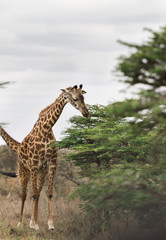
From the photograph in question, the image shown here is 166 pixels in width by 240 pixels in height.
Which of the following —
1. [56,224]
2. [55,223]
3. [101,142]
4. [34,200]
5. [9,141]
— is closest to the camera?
[101,142]

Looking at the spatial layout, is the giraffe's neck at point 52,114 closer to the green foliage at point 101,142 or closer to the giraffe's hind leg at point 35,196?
the green foliage at point 101,142

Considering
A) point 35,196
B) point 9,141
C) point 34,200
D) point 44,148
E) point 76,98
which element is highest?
point 76,98

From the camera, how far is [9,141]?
14.7 m

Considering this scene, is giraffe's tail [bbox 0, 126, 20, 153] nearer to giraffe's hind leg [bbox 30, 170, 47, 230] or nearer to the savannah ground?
giraffe's hind leg [bbox 30, 170, 47, 230]

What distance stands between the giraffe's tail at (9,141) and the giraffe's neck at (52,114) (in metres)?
2.01

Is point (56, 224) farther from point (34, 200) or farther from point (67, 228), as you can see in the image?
point (34, 200)

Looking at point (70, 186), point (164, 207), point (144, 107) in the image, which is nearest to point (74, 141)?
point (164, 207)

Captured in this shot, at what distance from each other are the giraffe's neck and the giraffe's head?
215 millimetres

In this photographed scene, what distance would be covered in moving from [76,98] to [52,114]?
1132 mm

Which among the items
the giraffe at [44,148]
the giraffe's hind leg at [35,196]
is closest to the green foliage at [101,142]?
the giraffe at [44,148]

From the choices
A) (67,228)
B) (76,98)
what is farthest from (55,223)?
(76,98)

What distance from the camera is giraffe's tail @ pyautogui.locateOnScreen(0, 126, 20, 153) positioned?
14.5 metres

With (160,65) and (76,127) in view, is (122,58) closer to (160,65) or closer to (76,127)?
(160,65)

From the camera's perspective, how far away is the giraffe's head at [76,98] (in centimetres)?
1180
